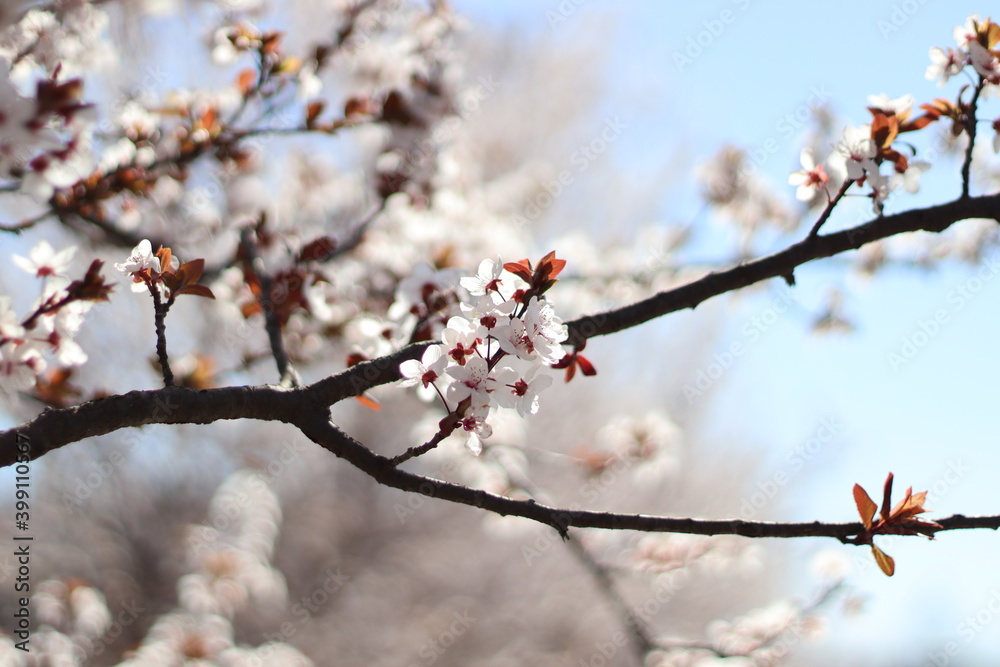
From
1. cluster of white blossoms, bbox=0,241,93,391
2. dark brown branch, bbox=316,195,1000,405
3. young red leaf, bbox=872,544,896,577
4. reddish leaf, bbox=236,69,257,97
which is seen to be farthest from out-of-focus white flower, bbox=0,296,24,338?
young red leaf, bbox=872,544,896,577

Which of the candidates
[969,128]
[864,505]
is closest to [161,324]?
[864,505]

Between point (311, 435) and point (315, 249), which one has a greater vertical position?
point (315, 249)

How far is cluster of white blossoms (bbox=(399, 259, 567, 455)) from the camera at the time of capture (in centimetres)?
76

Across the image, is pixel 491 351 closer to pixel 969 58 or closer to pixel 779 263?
pixel 779 263

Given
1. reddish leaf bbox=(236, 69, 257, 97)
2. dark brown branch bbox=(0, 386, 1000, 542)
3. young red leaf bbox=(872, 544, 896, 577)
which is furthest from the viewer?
reddish leaf bbox=(236, 69, 257, 97)

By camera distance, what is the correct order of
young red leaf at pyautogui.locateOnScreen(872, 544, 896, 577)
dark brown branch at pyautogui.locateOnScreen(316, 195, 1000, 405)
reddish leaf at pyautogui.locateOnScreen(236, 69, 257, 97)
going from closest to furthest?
young red leaf at pyautogui.locateOnScreen(872, 544, 896, 577)
dark brown branch at pyautogui.locateOnScreen(316, 195, 1000, 405)
reddish leaf at pyautogui.locateOnScreen(236, 69, 257, 97)

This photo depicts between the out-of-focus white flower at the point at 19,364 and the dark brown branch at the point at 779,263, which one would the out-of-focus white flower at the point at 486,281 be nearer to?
the dark brown branch at the point at 779,263

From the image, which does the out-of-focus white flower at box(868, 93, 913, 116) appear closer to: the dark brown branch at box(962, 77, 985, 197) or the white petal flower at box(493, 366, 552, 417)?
the dark brown branch at box(962, 77, 985, 197)

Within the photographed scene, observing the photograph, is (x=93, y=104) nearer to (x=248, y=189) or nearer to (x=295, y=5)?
(x=248, y=189)

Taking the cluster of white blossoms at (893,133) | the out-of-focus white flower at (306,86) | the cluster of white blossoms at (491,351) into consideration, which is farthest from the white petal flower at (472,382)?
the out-of-focus white flower at (306,86)

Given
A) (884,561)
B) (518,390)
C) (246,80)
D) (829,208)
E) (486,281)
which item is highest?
(246,80)

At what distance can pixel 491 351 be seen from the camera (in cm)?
79

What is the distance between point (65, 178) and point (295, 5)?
530 centimetres

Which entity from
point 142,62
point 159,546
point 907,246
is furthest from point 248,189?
point 159,546
